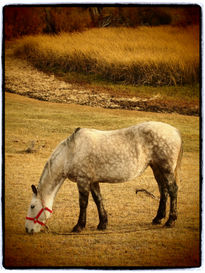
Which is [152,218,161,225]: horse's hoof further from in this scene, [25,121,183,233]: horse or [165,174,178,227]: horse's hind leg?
[25,121,183,233]: horse

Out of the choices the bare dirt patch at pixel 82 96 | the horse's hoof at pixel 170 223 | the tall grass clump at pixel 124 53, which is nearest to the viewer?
the horse's hoof at pixel 170 223

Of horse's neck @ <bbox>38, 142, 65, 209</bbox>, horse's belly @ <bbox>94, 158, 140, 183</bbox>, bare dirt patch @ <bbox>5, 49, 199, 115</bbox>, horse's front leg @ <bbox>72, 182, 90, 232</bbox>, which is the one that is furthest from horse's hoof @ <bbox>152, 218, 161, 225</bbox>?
bare dirt patch @ <bbox>5, 49, 199, 115</bbox>

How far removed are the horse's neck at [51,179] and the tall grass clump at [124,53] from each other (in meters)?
1.42

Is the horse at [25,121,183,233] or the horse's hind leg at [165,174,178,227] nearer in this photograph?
the horse at [25,121,183,233]

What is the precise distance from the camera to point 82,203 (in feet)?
17.6

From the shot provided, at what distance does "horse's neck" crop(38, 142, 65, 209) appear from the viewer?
5371 millimetres

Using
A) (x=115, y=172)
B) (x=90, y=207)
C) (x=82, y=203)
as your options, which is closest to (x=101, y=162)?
(x=115, y=172)

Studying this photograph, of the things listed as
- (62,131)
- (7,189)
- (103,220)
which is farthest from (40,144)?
(103,220)

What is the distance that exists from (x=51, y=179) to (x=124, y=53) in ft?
6.29

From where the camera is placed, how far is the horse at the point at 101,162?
534 centimetres

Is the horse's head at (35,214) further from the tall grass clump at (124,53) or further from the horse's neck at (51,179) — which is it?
the tall grass clump at (124,53)

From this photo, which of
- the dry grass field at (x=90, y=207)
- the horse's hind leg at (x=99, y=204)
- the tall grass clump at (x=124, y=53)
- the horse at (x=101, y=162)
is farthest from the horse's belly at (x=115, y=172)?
the tall grass clump at (x=124, y=53)

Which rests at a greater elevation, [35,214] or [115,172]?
[115,172]

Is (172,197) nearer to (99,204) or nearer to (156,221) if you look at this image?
(156,221)
